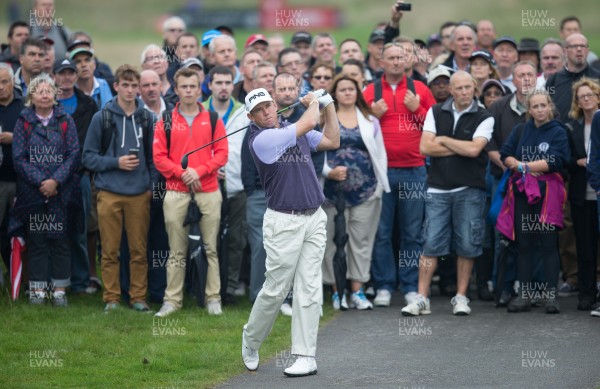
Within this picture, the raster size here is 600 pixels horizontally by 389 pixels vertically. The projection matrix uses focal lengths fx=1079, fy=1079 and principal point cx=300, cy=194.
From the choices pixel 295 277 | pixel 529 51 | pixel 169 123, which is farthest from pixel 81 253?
pixel 529 51

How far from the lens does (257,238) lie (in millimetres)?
12719

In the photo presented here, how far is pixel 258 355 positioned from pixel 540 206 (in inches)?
157

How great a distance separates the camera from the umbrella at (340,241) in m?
12.7

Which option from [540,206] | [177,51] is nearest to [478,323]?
[540,206]

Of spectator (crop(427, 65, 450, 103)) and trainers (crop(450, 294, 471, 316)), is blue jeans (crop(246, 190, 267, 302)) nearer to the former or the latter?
trainers (crop(450, 294, 471, 316))

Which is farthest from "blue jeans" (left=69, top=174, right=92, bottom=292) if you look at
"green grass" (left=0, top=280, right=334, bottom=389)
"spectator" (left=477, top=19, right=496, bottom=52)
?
"spectator" (left=477, top=19, right=496, bottom=52)

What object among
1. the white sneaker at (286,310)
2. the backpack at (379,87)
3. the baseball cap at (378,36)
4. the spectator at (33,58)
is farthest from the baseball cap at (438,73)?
the spectator at (33,58)

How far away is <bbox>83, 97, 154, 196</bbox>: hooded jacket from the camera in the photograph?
12461mm

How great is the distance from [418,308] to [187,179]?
300cm

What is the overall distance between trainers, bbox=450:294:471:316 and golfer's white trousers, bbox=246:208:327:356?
117 inches

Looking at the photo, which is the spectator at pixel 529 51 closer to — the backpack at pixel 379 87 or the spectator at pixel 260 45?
the backpack at pixel 379 87

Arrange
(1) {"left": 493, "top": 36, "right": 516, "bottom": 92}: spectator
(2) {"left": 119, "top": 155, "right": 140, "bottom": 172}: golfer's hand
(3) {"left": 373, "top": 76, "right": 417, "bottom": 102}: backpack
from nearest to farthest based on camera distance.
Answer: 1. (2) {"left": 119, "top": 155, "right": 140, "bottom": 172}: golfer's hand
2. (3) {"left": 373, "top": 76, "right": 417, "bottom": 102}: backpack
3. (1) {"left": 493, "top": 36, "right": 516, "bottom": 92}: spectator

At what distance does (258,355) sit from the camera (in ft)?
33.5

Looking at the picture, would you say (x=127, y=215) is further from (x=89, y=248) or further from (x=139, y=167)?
(x=89, y=248)
